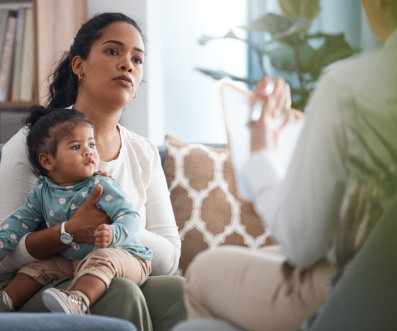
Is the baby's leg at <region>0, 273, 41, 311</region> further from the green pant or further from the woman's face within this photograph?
the woman's face

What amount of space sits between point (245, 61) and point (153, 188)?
504 mm

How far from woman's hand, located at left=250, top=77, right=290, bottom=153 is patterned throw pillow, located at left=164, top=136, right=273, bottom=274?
48 mm

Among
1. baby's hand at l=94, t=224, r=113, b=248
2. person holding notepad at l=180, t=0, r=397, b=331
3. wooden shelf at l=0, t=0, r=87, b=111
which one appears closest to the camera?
person holding notepad at l=180, t=0, r=397, b=331

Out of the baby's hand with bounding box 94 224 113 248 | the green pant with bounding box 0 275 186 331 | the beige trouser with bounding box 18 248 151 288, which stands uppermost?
the baby's hand with bounding box 94 224 113 248

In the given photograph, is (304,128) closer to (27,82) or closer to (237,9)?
(237,9)

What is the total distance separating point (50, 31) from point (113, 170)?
97cm

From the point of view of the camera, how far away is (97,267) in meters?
0.91

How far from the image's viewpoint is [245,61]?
2.15ft

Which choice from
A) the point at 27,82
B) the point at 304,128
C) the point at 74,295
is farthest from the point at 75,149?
the point at 27,82

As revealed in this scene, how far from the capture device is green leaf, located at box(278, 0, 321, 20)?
60 centimetres

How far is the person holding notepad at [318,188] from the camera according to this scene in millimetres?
534

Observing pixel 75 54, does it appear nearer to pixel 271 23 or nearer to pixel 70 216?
pixel 70 216

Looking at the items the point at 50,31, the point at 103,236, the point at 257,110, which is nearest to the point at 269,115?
the point at 257,110

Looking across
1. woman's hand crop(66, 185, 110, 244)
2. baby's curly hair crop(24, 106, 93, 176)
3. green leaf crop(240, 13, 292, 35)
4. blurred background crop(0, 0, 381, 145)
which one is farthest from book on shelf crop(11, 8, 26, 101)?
green leaf crop(240, 13, 292, 35)
